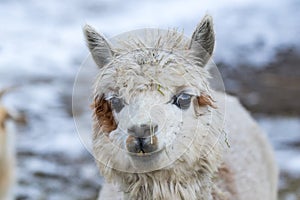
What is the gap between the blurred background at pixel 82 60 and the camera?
9.02 meters

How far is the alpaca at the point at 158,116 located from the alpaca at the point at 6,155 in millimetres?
4365

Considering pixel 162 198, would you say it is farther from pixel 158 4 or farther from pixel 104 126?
pixel 158 4

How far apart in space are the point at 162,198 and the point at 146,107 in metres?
0.47

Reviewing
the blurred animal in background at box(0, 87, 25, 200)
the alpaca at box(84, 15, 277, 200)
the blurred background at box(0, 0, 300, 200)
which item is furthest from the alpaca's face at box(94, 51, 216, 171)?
the blurred animal in background at box(0, 87, 25, 200)

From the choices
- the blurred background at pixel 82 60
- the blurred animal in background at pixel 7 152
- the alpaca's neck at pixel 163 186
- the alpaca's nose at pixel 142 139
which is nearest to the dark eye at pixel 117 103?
the alpaca's nose at pixel 142 139

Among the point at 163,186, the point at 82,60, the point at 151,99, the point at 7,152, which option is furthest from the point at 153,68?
the point at 82,60

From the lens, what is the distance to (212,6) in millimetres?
17172

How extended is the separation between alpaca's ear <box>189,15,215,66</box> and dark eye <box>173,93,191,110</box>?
0.25 m

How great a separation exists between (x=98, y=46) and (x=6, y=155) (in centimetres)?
485

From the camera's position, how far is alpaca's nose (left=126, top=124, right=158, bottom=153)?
3346 mm

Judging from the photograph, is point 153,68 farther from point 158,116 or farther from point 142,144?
point 142,144

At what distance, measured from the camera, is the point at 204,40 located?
372 cm

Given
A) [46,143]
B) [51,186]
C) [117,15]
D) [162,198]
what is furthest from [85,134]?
[117,15]

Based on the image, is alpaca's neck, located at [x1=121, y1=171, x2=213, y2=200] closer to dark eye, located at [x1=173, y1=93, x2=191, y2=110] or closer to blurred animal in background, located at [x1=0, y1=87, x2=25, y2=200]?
dark eye, located at [x1=173, y1=93, x2=191, y2=110]
